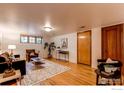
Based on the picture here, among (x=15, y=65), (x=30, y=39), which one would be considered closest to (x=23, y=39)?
(x=30, y=39)

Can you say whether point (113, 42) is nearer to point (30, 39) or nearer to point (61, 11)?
Result: point (61, 11)

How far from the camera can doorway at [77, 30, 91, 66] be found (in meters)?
5.31

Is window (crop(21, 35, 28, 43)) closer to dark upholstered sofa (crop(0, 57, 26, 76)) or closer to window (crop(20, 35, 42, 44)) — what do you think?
window (crop(20, 35, 42, 44))

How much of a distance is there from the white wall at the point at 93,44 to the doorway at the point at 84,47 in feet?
0.92

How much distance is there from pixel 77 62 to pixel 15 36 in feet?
14.6

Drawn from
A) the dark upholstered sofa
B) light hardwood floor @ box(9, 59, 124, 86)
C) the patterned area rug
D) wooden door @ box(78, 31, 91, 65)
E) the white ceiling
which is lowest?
light hardwood floor @ box(9, 59, 124, 86)

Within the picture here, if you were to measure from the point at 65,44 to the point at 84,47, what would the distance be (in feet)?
6.28

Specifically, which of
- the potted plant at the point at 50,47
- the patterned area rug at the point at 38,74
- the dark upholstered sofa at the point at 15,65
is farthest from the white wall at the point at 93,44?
the dark upholstered sofa at the point at 15,65

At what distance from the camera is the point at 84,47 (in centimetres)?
563

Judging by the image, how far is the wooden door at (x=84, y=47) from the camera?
5.30 metres

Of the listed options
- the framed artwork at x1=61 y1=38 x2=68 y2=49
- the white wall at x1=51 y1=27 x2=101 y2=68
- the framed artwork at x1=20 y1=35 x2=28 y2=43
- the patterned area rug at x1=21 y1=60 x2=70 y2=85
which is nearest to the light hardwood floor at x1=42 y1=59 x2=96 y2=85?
the patterned area rug at x1=21 y1=60 x2=70 y2=85

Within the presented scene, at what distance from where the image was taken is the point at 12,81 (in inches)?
87.0

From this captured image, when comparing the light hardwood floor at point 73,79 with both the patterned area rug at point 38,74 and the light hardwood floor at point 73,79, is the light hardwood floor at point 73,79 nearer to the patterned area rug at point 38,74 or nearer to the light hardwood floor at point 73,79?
the light hardwood floor at point 73,79
